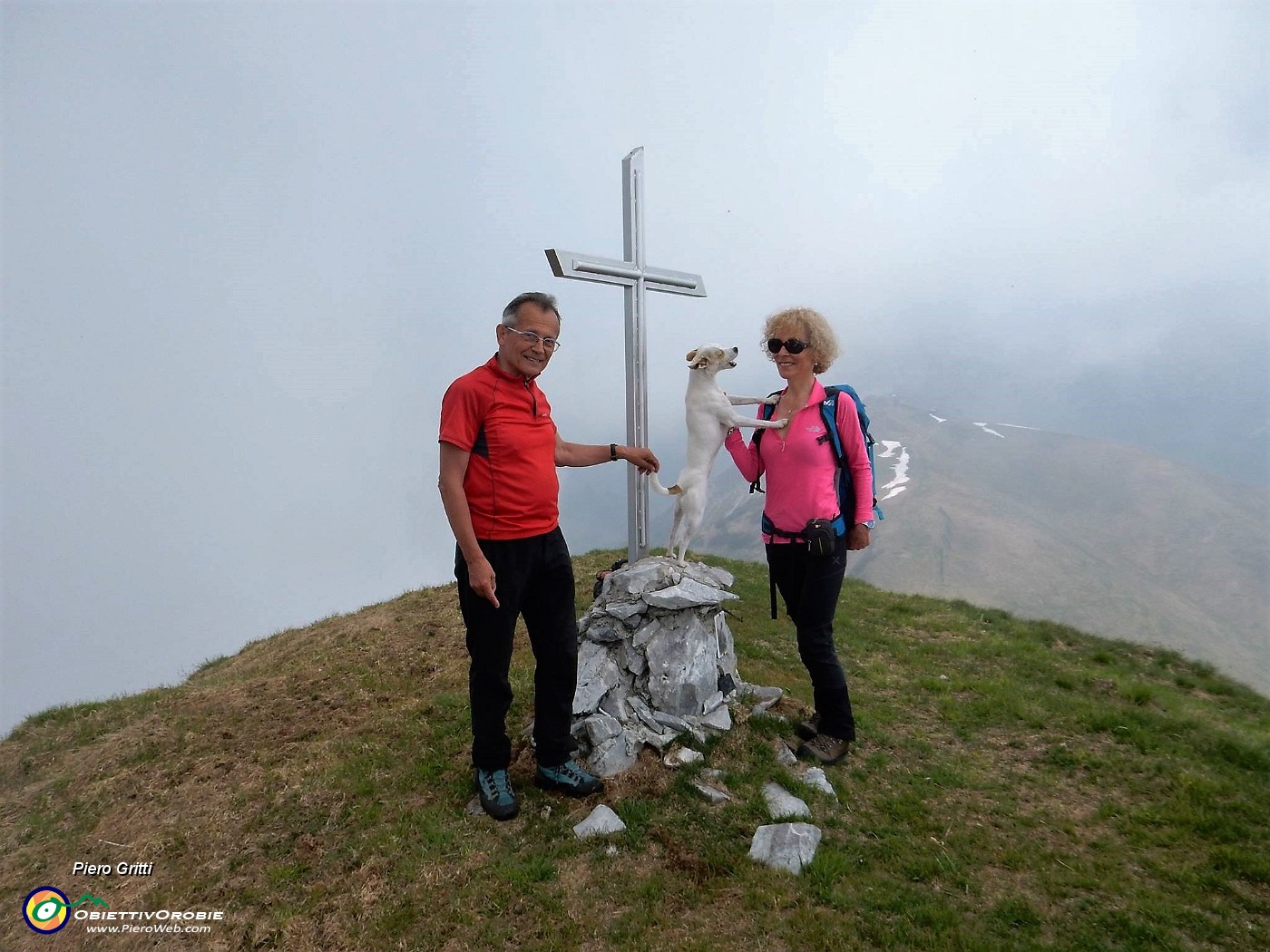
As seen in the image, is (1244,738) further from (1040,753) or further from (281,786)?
Result: (281,786)

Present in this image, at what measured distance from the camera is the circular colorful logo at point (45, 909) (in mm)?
3857

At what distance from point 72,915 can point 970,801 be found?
614 cm

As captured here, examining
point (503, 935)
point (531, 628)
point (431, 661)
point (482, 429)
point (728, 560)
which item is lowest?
point (728, 560)

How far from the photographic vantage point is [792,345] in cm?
456

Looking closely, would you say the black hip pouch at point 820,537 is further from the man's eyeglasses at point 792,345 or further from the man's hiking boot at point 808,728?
the man's hiking boot at point 808,728

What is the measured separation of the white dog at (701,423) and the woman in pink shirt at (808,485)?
0.29 m

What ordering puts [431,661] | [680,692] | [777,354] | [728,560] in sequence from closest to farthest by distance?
1. [777,354]
2. [680,692]
3. [431,661]
4. [728,560]

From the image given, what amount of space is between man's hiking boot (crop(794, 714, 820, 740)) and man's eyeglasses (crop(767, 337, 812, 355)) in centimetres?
305

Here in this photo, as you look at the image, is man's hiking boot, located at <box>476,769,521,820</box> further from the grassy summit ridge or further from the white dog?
the white dog

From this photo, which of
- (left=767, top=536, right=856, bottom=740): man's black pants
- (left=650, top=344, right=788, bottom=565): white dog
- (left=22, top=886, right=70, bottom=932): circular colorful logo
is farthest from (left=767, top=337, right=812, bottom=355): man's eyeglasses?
(left=22, top=886, right=70, bottom=932): circular colorful logo

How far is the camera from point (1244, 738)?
5.54 meters

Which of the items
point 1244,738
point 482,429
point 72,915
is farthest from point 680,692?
point 1244,738

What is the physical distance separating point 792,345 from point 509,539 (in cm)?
248

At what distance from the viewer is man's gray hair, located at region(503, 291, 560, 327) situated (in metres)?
3.89
